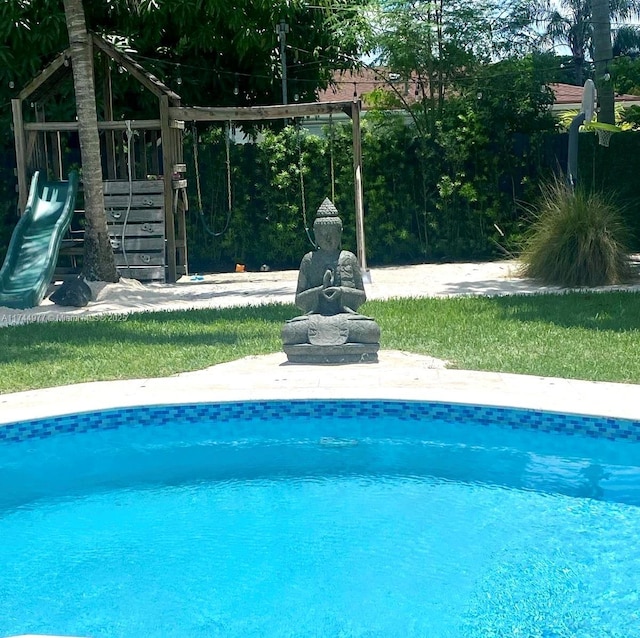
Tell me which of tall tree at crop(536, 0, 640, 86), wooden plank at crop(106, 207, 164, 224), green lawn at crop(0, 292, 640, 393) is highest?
tall tree at crop(536, 0, 640, 86)

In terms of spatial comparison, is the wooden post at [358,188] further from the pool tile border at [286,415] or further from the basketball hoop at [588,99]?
the pool tile border at [286,415]

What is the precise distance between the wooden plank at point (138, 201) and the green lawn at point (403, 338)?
13.4 ft

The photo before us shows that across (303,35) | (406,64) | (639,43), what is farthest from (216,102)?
(639,43)

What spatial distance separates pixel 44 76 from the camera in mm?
14617

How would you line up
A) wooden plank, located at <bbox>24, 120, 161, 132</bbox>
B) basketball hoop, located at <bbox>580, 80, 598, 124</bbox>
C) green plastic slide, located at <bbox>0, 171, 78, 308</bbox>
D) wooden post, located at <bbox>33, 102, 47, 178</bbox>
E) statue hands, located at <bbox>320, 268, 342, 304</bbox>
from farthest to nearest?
wooden post, located at <bbox>33, 102, 47, 178</bbox> < wooden plank, located at <bbox>24, 120, 161, 132</bbox> < basketball hoop, located at <bbox>580, 80, 598, 124</bbox> < green plastic slide, located at <bbox>0, 171, 78, 308</bbox> < statue hands, located at <bbox>320, 268, 342, 304</bbox>

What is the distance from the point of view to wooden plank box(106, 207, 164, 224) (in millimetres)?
15011

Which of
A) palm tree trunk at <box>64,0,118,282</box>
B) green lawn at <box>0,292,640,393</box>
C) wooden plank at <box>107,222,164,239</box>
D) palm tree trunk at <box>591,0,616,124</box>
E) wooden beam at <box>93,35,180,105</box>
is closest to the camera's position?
green lawn at <box>0,292,640,393</box>

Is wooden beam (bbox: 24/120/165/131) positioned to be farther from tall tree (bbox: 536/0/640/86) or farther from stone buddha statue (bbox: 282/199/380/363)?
tall tree (bbox: 536/0/640/86)

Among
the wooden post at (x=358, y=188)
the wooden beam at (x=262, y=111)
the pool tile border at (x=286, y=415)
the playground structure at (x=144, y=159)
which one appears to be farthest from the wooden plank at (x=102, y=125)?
the pool tile border at (x=286, y=415)

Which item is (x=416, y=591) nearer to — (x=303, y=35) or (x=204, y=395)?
(x=204, y=395)

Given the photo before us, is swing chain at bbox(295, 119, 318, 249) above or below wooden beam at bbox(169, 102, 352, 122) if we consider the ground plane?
below

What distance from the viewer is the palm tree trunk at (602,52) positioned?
16864 mm

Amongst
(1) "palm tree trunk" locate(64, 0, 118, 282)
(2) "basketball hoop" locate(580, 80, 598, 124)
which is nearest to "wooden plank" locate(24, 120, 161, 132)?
(1) "palm tree trunk" locate(64, 0, 118, 282)

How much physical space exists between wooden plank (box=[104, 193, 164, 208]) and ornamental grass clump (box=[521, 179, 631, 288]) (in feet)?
19.5
